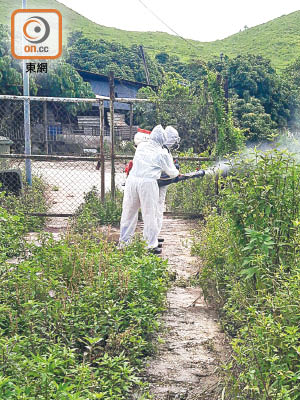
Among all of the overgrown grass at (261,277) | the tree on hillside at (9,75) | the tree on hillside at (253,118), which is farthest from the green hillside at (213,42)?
the overgrown grass at (261,277)

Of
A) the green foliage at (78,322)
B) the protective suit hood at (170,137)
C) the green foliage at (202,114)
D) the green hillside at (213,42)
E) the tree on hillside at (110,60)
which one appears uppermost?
the green hillside at (213,42)

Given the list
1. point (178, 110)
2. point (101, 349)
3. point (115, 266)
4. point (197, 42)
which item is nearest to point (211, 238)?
point (115, 266)

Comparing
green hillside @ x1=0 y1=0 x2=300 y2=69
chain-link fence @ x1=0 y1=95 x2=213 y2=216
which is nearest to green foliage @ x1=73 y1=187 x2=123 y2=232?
chain-link fence @ x1=0 y1=95 x2=213 y2=216

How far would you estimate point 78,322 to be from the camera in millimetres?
4023

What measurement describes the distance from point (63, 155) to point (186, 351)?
14912mm

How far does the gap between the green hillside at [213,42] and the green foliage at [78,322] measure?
50.0 metres

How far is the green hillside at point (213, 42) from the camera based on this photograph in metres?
59.8

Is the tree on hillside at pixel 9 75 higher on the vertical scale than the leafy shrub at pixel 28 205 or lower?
higher

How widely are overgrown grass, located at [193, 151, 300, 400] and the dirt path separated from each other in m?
0.18

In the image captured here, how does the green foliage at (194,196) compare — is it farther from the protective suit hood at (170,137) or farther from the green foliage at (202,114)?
the protective suit hood at (170,137)

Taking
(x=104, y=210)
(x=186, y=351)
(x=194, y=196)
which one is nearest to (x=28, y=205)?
(x=104, y=210)

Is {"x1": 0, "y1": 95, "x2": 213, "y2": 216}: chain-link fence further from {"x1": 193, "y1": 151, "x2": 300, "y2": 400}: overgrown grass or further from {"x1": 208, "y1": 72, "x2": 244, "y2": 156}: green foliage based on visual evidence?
{"x1": 193, "y1": 151, "x2": 300, "y2": 400}: overgrown grass

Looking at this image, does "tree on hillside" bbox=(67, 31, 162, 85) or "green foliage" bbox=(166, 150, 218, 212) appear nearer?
"green foliage" bbox=(166, 150, 218, 212)

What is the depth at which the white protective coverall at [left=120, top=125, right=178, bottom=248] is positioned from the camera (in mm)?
6996
